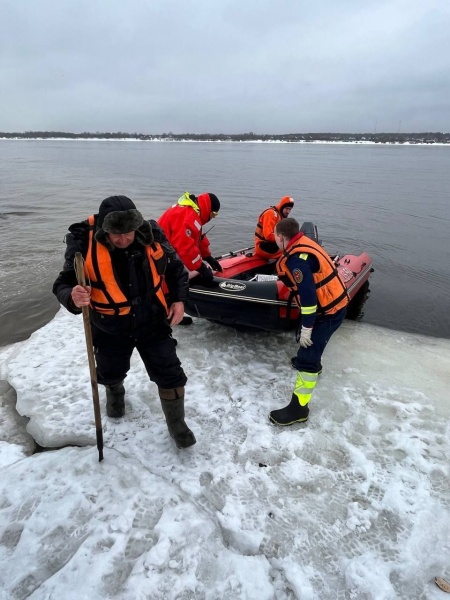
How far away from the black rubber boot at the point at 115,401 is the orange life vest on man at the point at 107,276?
886 mm

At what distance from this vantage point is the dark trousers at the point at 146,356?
8.57 feet

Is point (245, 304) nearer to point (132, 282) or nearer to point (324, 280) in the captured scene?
point (324, 280)

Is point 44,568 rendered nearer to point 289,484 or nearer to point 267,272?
point 289,484

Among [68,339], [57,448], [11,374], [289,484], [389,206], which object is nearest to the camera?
[289,484]

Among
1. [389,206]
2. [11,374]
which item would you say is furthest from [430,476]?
[389,206]

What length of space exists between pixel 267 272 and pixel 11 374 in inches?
154

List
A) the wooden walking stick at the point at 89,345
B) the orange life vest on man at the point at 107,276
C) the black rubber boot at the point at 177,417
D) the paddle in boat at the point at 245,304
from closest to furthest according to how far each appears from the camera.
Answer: the wooden walking stick at the point at 89,345 → the orange life vest on man at the point at 107,276 → the black rubber boot at the point at 177,417 → the paddle in boat at the point at 245,304

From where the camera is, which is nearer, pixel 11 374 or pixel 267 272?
pixel 11 374

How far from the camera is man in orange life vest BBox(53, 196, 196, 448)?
2.23 m

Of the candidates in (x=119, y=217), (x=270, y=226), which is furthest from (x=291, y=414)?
(x=270, y=226)

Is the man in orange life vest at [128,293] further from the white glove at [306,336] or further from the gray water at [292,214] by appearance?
the gray water at [292,214]

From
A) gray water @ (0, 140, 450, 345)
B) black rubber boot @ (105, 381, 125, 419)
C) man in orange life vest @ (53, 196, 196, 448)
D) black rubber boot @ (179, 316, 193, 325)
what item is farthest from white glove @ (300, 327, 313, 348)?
gray water @ (0, 140, 450, 345)

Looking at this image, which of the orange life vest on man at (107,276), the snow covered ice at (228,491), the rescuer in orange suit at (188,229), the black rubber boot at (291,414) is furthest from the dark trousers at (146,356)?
the rescuer in orange suit at (188,229)

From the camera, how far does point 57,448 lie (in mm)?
2879
